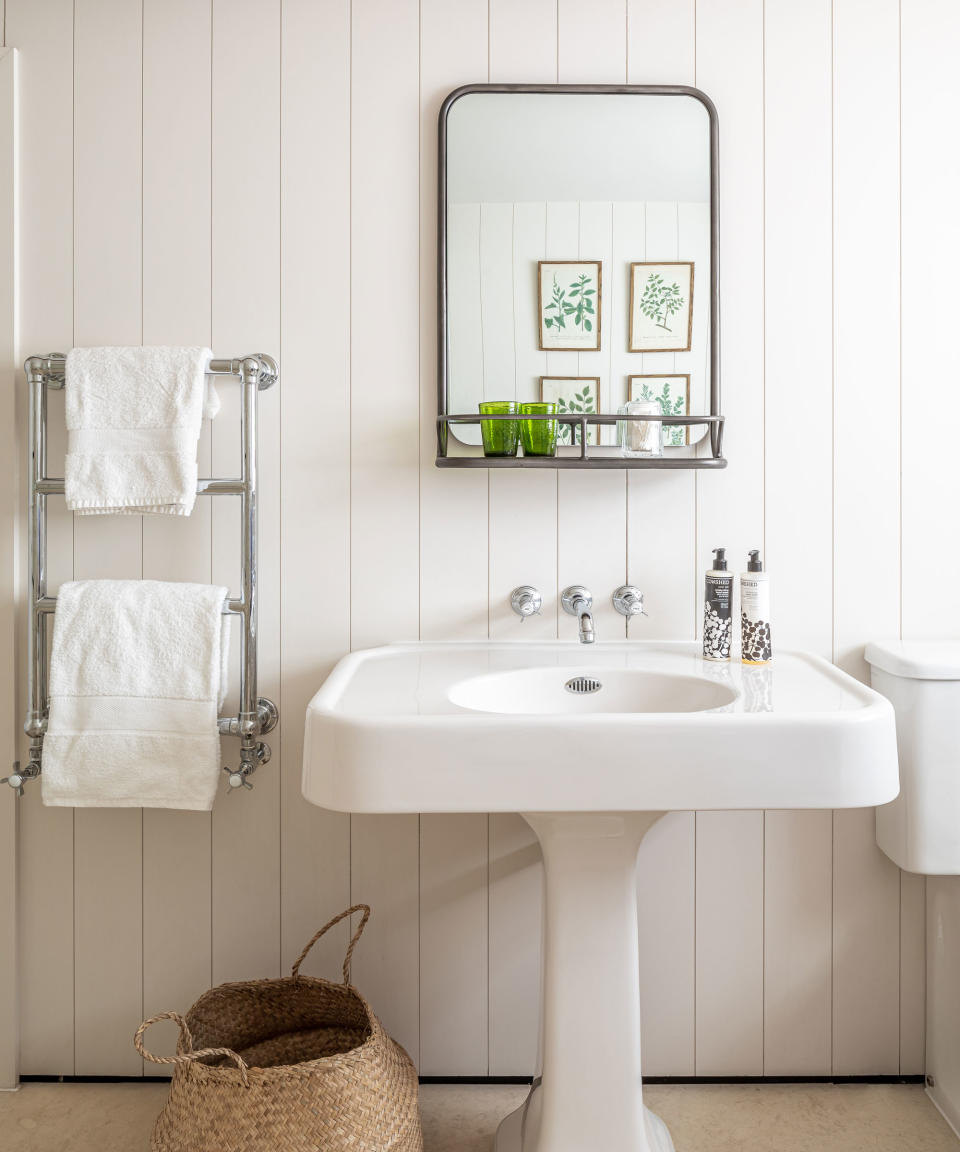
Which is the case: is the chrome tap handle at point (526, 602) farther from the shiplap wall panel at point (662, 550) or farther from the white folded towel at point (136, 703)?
the white folded towel at point (136, 703)

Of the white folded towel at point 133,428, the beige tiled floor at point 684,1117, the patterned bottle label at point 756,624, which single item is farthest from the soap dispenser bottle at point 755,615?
the white folded towel at point 133,428

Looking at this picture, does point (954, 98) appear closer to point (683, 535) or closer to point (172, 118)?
point (683, 535)

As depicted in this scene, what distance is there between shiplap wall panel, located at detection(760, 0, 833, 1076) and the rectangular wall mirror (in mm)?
135

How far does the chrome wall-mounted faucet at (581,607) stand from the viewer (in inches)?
57.9

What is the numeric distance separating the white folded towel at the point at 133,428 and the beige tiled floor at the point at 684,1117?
3.41ft

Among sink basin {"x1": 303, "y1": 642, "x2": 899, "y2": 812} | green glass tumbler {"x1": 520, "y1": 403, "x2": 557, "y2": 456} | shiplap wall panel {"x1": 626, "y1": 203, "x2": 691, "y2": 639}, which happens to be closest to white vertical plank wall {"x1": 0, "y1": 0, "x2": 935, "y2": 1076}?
shiplap wall panel {"x1": 626, "y1": 203, "x2": 691, "y2": 639}

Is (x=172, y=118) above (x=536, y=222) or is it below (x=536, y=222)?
above

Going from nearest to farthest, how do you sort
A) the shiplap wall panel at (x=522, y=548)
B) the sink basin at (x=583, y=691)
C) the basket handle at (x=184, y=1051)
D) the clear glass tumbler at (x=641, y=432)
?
the basket handle at (x=184, y=1051) < the sink basin at (x=583, y=691) < the clear glass tumbler at (x=641, y=432) < the shiplap wall panel at (x=522, y=548)

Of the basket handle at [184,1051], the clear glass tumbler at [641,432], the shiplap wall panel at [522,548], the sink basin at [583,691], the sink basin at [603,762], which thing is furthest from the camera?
the shiplap wall panel at [522,548]

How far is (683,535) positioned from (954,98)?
902mm

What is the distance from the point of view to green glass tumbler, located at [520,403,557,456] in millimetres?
1421

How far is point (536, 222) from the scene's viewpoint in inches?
58.9

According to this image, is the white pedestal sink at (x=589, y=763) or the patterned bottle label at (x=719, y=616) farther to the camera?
the patterned bottle label at (x=719, y=616)

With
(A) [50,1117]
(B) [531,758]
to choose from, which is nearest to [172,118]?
(B) [531,758]
